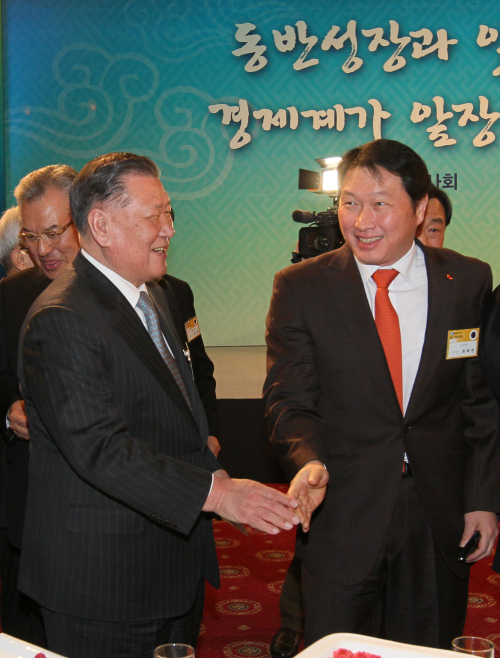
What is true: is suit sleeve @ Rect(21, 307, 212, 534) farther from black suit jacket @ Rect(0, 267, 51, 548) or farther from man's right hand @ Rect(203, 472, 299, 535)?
black suit jacket @ Rect(0, 267, 51, 548)

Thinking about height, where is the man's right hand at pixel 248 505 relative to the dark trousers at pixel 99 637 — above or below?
above

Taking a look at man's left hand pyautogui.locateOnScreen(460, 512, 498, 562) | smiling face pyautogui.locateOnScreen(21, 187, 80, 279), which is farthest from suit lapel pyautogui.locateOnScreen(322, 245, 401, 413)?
smiling face pyautogui.locateOnScreen(21, 187, 80, 279)

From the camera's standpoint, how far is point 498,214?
6.12m

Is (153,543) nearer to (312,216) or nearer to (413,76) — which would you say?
(312,216)

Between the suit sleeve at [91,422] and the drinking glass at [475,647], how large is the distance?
555mm

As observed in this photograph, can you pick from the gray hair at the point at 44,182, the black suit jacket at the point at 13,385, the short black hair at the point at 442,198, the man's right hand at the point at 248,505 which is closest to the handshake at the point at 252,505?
the man's right hand at the point at 248,505

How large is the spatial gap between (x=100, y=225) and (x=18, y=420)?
0.70m

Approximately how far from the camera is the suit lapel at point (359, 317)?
5.73ft

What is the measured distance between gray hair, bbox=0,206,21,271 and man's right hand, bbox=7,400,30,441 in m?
0.83

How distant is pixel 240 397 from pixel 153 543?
9.73 ft

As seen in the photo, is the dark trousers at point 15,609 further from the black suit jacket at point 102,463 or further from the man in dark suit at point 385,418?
the man in dark suit at point 385,418

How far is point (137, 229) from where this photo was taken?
1546 mm

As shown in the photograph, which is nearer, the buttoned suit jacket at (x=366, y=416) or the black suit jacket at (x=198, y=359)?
the buttoned suit jacket at (x=366, y=416)

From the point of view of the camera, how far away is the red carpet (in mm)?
2729
